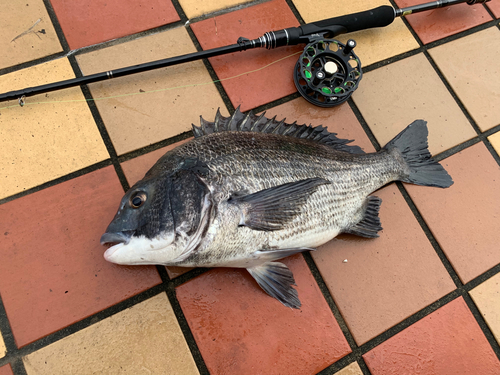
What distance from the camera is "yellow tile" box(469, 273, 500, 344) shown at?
1.64 m

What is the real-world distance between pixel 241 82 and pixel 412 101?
1014 mm

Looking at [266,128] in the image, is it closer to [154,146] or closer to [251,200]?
[251,200]

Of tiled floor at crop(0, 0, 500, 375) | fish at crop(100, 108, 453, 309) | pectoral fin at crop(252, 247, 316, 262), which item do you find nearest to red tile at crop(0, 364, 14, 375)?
tiled floor at crop(0, 0, 500, 375)

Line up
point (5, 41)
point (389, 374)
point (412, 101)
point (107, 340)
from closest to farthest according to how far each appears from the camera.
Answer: point (107, 340) < point (389, 374) < point (5, 41) < point (412, 101)

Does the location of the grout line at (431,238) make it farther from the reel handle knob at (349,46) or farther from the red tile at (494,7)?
the red tile at (494,7)

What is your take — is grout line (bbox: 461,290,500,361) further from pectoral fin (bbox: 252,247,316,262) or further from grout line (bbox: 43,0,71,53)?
grout line (bbox: 43,0,71,53)

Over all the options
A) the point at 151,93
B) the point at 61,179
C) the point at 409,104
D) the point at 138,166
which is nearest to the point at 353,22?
the point at 409,104

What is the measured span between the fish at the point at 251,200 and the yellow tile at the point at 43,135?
1.70 feet

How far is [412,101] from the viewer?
1.90 metres

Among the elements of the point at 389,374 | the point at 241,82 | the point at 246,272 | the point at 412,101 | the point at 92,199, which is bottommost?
the point at 389,374

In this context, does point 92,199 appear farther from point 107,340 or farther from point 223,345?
point 223,345

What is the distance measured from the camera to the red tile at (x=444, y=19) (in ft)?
6.72

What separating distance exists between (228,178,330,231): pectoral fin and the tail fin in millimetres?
716

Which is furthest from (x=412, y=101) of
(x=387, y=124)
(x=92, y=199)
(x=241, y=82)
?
(x=92, y=199)
